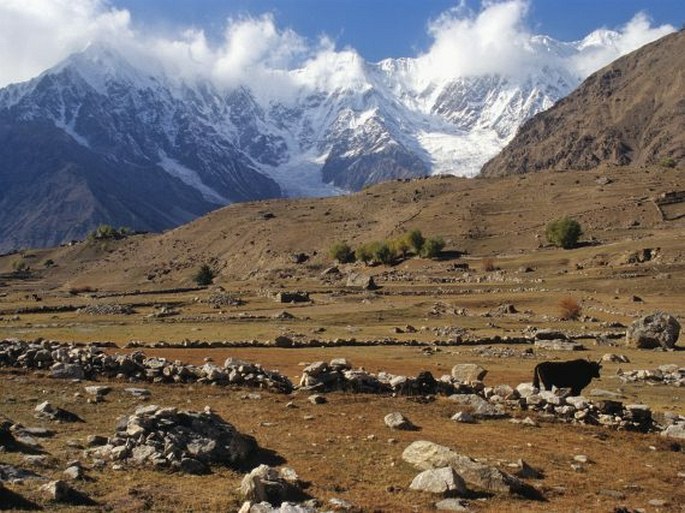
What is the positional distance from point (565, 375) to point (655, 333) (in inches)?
992

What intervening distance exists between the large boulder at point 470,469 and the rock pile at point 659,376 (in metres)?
22.3

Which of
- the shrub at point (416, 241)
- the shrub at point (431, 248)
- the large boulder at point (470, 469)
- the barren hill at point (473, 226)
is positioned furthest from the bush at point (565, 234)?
the large boulder at point (470, 469)

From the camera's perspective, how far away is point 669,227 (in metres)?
146

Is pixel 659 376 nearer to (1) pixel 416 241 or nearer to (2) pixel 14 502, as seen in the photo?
(2) pixel 14 502

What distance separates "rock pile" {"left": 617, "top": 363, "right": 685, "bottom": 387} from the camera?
3816 cm

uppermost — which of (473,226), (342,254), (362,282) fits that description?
(473,226)

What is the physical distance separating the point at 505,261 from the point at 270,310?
191ft

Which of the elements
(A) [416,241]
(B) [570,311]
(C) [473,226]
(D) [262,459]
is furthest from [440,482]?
(C) [473,226]

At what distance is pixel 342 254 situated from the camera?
162 metres

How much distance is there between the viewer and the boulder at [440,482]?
1761cm

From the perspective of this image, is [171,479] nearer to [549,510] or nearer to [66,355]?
[549,510]

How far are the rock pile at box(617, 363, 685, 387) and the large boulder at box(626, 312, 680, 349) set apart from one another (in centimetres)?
1418

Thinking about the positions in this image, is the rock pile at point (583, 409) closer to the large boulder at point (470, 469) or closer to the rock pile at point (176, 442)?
the large boulder at point (470, 469)

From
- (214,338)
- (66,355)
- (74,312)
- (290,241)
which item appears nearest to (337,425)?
(66,355)
